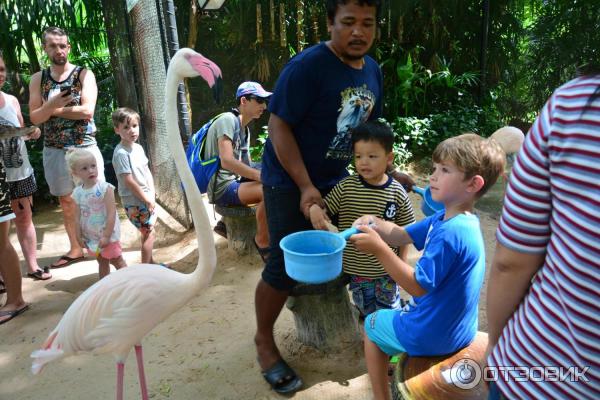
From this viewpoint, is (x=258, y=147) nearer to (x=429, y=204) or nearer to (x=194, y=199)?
(x=194, y=199)

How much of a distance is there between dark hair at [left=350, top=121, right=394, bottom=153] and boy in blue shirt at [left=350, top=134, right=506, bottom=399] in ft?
1.75

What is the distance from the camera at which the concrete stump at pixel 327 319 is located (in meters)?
2.66

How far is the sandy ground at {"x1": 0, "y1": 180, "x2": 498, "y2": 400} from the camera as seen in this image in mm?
2512

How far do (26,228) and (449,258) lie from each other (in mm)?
3379

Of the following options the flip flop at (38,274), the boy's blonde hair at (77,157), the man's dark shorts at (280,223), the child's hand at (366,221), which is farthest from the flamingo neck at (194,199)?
the flip flop at (38,274)

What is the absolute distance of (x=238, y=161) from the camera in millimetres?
3568

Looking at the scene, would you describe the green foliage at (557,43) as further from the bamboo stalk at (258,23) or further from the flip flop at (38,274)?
the flip flop at (38,274)

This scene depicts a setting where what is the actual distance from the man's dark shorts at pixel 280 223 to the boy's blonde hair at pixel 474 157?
792 mm

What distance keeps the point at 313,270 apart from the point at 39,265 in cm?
342

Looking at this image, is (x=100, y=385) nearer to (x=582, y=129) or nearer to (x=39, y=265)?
(x=39, y=265)

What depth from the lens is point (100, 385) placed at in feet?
8.63

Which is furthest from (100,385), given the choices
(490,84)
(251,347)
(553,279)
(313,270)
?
(490,84)

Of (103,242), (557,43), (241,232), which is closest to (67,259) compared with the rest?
(103,242)

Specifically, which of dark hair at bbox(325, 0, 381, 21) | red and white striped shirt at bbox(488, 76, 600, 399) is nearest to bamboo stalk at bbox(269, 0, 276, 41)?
dark hair at bbox(325, 0, 381, 21)
